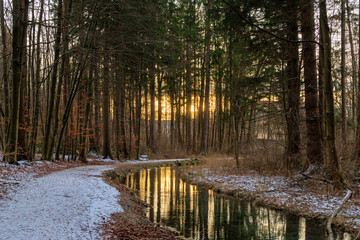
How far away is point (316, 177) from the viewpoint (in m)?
9.47

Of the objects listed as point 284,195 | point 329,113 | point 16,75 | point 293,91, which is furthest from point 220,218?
point 16,75

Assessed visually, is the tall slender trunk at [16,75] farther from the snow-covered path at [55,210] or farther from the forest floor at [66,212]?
the snow-covered path at [55,210]

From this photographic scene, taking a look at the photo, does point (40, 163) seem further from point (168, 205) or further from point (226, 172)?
point (226, 172)

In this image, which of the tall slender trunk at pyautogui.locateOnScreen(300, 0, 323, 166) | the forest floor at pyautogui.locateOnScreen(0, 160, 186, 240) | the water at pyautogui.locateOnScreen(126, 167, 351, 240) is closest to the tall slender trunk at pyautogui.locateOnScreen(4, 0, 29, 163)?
the forest floor at pyautogui.locateOnScreen(0, 160, 186, 240)

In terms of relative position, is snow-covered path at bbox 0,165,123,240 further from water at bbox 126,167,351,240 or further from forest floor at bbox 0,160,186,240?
water at bbox 126,167,351,240

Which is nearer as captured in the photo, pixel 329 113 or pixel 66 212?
pixel 66 212

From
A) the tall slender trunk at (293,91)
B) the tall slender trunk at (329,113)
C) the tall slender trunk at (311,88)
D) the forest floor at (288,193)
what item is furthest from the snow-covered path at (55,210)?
the tall slender trunk at (311,88)

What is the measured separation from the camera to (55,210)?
5.91 m

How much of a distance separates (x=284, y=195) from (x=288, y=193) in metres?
0.23

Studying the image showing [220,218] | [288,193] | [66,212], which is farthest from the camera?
[288,193]

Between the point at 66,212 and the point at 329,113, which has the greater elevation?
the point at 329,113

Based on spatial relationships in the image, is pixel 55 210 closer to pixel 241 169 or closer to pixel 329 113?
pixel 329 113

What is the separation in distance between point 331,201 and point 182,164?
14.7 m

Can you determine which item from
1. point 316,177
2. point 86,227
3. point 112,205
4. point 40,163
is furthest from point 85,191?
point 316,177
